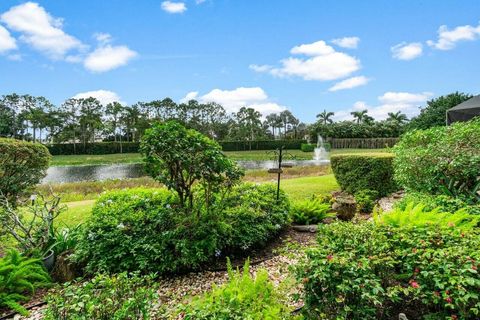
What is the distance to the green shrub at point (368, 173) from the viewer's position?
7.56 m

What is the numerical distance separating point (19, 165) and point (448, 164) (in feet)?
25.3

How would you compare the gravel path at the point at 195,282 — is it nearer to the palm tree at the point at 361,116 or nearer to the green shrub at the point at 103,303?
→ the green shrub at the point at 103,303

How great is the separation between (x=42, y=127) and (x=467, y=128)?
159 feet

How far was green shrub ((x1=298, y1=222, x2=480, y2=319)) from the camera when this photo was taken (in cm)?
183

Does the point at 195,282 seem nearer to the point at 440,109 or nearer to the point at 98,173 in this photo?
the point at 98,173

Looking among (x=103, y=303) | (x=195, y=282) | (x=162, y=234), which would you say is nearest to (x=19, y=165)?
(x=162, y=234)

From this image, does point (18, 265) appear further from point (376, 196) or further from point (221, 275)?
point (376, 196)

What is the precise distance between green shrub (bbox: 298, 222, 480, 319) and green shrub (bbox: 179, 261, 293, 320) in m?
0.29

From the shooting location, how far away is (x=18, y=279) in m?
3.19

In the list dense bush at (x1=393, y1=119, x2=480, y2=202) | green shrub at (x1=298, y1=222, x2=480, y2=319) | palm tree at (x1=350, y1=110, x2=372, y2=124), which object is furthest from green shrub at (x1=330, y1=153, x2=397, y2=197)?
palm tree at (x1=350, y1=110, x2=372, y2=124)

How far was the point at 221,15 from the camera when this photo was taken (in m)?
8.56

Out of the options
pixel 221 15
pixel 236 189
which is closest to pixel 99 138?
pixel 221 15

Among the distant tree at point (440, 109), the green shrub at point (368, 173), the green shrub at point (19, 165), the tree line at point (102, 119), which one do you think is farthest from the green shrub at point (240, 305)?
the tree line at point (102, 119)

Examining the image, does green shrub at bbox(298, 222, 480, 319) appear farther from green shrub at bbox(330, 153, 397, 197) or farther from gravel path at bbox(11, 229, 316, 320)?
green shrub at bbox(330, 153, 397, 197)
